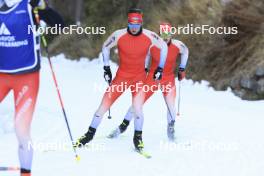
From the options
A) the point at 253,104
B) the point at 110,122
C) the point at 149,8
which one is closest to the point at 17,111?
the point at 110,122

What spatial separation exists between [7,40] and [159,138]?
3862 mm

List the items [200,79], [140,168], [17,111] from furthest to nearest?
[200,79]
[140,168]
[17,111]

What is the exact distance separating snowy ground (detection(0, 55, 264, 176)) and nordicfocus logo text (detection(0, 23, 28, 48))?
5.72ft

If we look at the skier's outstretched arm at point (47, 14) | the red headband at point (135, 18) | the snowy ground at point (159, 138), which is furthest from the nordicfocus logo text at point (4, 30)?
the red headband at point (135, 18)

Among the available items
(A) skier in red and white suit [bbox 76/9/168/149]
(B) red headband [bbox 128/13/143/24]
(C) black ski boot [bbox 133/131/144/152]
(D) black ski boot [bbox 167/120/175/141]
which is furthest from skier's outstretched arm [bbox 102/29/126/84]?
(D) black ski boot [bbox 167/120/175/141]

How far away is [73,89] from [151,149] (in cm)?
603

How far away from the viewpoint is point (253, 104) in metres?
11.7

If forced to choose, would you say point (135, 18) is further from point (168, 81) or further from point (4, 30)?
point (4, 30)

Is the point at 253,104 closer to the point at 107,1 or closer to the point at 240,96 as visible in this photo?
the point at 240,96

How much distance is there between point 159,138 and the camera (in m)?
9.12

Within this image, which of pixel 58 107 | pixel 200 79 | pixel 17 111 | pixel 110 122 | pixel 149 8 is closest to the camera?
pixel 17 111

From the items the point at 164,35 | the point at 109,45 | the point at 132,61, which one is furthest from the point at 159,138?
the point at 109,45

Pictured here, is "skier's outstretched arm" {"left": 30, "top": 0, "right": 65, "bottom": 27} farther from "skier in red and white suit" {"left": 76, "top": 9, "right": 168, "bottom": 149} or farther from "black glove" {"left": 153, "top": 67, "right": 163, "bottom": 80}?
"black glove" {"left": 153, "top": 67, "right": 163, "bottom": 80}

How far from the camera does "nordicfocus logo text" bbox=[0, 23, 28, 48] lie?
5930 millimetres
